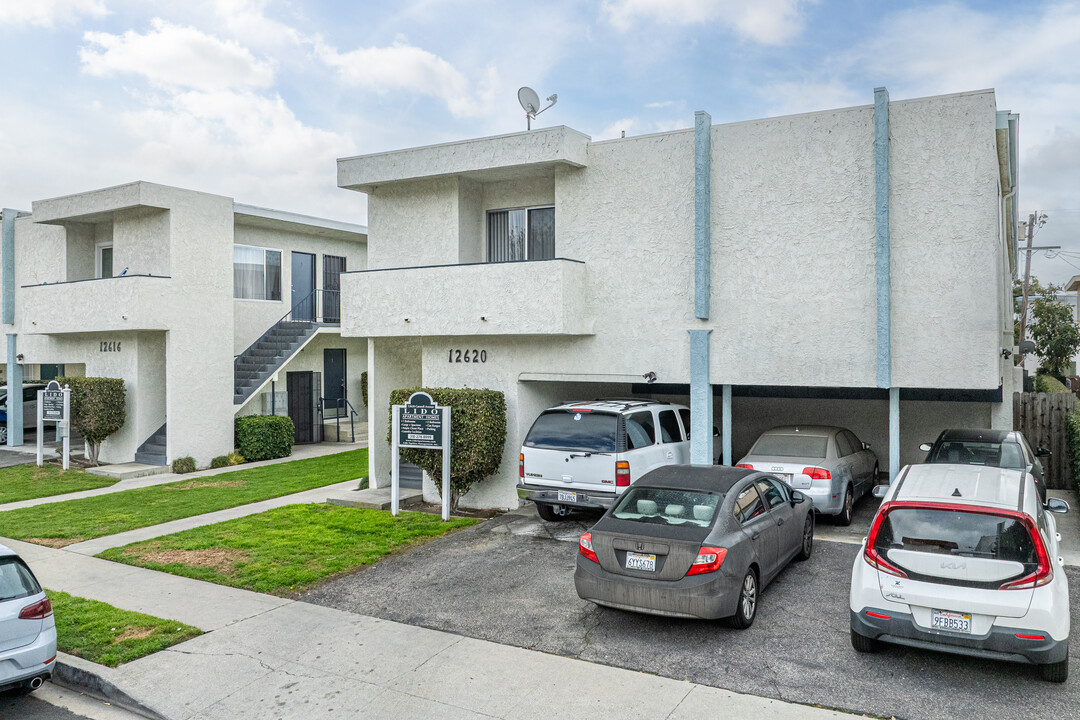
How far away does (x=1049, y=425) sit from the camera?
15.0 metres

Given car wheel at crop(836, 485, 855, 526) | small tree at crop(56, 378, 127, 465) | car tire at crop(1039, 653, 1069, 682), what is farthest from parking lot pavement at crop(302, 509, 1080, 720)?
small tree at crop(56, 378, 127, 465)

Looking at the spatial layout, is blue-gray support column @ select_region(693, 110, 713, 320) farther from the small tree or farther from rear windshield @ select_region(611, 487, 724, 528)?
the small tree

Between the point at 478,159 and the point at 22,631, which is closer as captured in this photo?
the point at 22,631

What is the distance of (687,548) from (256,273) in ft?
60.1

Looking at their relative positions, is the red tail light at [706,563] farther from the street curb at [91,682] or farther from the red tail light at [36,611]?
the red tail light at [36,611]

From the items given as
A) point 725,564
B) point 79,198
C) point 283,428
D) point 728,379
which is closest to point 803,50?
point 728,379

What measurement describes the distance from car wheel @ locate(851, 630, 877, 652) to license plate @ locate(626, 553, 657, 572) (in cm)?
175

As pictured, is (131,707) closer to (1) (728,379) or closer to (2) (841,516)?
Result: (1) (728,379)

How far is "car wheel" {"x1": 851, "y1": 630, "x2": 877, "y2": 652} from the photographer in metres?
6.29

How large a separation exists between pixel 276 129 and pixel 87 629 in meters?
18.1

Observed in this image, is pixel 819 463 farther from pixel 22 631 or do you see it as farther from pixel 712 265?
pixel 22 631

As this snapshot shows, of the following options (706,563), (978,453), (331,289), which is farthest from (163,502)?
(978,453)

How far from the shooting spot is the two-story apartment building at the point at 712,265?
9.89 meters

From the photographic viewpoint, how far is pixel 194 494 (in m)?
15.0
